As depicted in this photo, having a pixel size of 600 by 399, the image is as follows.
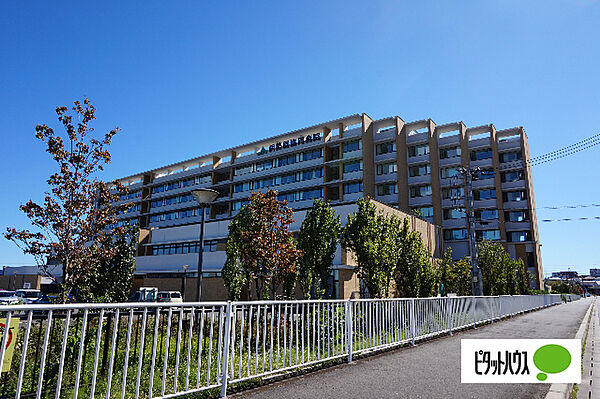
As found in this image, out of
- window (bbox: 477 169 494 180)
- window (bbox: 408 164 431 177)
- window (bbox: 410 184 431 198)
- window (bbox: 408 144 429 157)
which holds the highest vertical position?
window (bbox: 408 144 429 157)

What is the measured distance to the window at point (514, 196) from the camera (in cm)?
5141

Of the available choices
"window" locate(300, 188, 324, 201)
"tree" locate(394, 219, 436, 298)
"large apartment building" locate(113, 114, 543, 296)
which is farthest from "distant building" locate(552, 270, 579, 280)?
"tree" locate(394, 219, 436, 298)

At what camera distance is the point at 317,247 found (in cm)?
2005

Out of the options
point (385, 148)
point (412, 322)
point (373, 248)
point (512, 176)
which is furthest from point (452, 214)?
point (412, 322)

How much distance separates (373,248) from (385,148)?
38.5m

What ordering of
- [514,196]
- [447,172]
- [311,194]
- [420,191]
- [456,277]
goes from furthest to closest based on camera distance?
[447,172]
[514,196]
[420,191]
[311,194]
[456,277]

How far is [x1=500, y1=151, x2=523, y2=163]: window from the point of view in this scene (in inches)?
2046

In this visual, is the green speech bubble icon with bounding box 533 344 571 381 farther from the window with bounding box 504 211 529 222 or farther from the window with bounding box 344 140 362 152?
the window with bounding box 504 211 529 222

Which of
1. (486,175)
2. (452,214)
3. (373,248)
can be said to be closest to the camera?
Answer: (373,248)

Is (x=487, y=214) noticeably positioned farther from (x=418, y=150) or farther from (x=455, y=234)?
(x=418, y=150)

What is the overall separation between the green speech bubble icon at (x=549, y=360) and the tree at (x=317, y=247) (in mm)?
12888

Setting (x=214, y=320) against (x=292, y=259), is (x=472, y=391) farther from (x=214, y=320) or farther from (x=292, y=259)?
(x=292, y=259)

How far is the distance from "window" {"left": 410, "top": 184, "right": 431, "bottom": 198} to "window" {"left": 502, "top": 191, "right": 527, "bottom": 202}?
1108 centimetres

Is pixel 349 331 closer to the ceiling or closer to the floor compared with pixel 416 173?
closer to the floor
